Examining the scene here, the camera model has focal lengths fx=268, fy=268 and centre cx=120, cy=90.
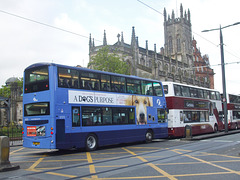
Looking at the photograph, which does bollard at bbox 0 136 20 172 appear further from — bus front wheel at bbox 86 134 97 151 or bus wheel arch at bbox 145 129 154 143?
bus wheel arch at bbox 145 129 154 143

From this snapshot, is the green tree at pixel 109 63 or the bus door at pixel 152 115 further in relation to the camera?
the green tree at pixel 109 63

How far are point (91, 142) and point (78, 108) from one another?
2116mm

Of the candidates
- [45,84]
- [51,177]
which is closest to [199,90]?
[45,84]

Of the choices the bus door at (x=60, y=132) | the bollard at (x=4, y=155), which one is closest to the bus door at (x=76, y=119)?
the bus door at (x=60, y=132)

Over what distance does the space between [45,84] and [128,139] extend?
21.3ft

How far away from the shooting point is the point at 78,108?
1391 centimetres

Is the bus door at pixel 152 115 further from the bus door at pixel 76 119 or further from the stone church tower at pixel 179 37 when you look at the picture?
the stone church tower at pixel 179 37

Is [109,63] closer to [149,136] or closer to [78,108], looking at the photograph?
[149,136]

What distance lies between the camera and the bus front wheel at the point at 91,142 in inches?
564

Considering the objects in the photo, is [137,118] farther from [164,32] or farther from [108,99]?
[164,32]

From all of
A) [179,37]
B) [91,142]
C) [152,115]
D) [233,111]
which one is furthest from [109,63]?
[179,37]

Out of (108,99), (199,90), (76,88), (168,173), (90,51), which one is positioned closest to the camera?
(168,173)

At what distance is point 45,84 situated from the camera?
13.0 m

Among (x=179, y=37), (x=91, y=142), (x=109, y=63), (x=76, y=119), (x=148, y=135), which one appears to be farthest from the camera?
(x=179, y=37)
